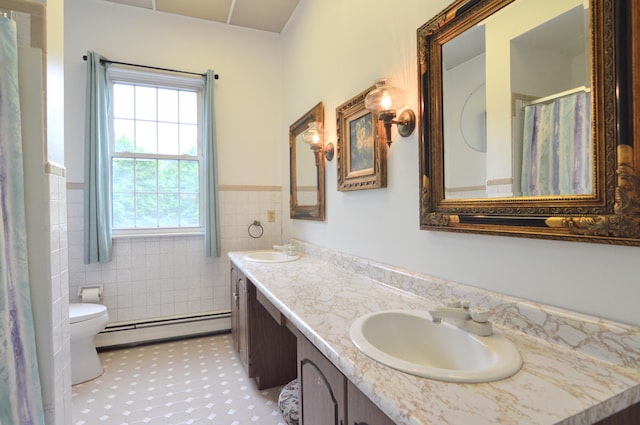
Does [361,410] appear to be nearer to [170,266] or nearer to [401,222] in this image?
[401,222]

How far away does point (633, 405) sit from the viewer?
0.69 m

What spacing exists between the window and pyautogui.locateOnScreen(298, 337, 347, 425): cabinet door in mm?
2208

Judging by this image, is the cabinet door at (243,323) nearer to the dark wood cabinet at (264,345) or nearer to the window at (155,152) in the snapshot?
the dark wood cabinet at (264,345)

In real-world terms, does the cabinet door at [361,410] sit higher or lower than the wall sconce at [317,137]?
lower

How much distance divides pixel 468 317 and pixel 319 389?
52cm

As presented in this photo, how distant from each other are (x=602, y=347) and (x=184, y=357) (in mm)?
2671

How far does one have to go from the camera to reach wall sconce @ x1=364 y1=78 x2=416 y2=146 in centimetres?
143

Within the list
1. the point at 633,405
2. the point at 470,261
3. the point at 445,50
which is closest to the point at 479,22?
the point at 445,50

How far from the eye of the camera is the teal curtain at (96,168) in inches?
100

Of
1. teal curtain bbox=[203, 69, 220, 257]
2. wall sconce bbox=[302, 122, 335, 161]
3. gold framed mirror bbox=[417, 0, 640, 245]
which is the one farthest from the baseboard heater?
gold framed mirror bbox=[417, 0, 640, 245]

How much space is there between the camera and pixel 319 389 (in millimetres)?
1038

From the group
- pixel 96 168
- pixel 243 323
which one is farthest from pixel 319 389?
pixel 96 168

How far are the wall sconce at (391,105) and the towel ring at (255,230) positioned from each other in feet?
6.58

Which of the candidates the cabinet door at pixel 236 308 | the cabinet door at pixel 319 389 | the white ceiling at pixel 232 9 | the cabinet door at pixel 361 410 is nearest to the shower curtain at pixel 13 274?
the cabinet door at pixel 319 389
